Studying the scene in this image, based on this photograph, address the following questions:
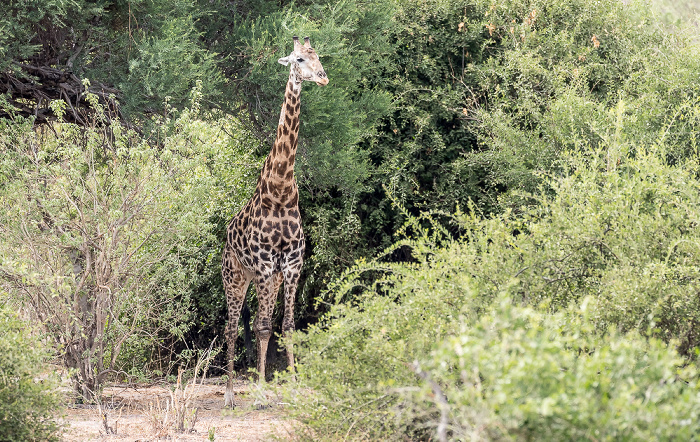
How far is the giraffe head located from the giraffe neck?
8 centimetres

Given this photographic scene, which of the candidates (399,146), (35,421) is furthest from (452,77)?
(35,421)

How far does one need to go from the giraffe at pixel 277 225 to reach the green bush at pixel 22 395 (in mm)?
2619

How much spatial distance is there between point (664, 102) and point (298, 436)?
5.40m

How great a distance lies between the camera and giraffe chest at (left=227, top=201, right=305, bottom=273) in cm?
737

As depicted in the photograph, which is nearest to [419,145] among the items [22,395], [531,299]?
[531,299]

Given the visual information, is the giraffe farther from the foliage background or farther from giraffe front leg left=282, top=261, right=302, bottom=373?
the foliage background

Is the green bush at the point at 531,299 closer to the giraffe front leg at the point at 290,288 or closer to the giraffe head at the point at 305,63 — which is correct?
the giraffe front leg at the point at 290,288

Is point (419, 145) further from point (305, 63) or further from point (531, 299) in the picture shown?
point (531, 299)

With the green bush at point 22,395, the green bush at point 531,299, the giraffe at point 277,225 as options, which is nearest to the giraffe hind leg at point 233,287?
the giraffe at point 277,225

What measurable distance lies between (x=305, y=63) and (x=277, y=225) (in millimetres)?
1615

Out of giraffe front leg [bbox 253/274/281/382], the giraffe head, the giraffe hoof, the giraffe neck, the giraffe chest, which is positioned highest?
the giraffe head

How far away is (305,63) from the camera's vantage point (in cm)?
677

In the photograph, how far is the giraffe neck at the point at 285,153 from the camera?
7016mm

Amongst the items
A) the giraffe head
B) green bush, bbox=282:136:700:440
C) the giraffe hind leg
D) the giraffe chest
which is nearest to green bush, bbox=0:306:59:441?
green bush, bbox=282:136:700:440
